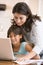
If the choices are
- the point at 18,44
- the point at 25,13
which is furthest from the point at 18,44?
the point at 25,13

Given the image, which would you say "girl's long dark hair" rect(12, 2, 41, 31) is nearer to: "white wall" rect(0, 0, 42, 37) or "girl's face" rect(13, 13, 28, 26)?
"girl's face" rect(13, 13, 28, 26)

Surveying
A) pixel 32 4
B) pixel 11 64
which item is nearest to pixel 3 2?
pixel 32 4

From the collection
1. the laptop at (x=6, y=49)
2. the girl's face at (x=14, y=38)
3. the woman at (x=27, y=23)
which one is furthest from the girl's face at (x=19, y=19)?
the laptop at (x=6, y=49)

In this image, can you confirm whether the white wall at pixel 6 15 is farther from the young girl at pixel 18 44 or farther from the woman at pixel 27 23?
the young girl at pixel 18 44

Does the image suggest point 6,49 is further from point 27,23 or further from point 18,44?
point 27,23

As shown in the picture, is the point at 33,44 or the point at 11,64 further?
the point at 33,44

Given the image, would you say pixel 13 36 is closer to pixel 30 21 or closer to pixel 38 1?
pixel 30 21

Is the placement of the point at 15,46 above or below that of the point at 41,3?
below

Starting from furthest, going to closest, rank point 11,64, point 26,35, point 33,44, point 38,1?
point 38,1
point 26,35
point 33,44
point 11,64

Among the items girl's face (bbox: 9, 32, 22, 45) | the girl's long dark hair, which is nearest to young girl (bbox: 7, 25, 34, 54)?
girl's face (bbox: 9, 32, 22, 45)

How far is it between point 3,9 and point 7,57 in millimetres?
1588

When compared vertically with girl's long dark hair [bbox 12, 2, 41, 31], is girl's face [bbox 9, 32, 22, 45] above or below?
below

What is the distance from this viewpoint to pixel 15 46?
165cm

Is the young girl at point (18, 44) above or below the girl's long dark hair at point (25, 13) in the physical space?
below
